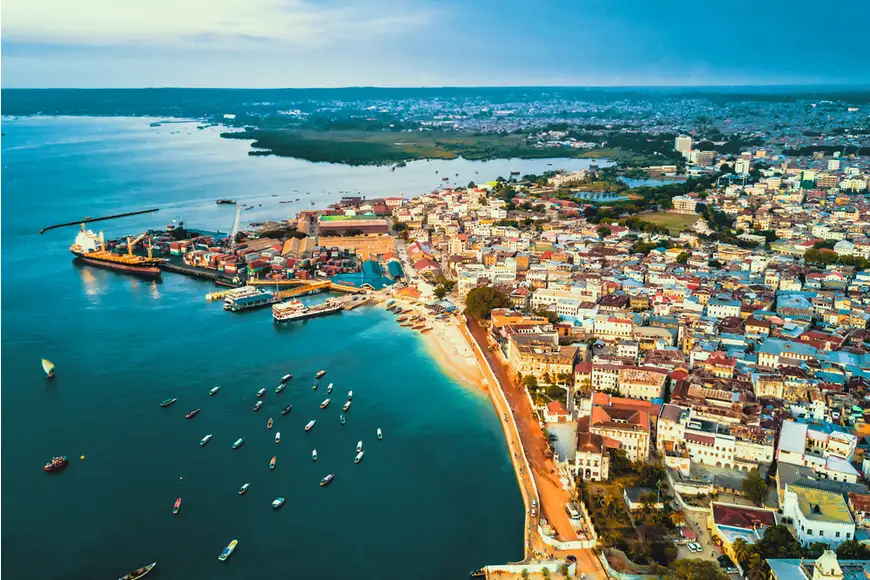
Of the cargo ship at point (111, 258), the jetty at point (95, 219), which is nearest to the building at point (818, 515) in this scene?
the cargo ship at point (111, 258)

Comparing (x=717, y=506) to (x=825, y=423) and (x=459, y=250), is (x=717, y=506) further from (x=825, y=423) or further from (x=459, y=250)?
(x=459, y=250)

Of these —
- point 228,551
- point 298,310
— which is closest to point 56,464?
point 228,551

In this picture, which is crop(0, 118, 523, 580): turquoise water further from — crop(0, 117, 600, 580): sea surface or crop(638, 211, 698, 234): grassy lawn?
crop(638, 211, 698, 234): grassy lawn

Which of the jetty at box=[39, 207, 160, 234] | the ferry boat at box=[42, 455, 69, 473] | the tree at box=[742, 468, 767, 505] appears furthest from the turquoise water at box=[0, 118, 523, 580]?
the jetty at box=[39, 207, 160, 234]

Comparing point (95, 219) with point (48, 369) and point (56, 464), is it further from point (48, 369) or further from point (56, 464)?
point (56, 464)

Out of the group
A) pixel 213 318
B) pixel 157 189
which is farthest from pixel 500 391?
pixel 157 189
